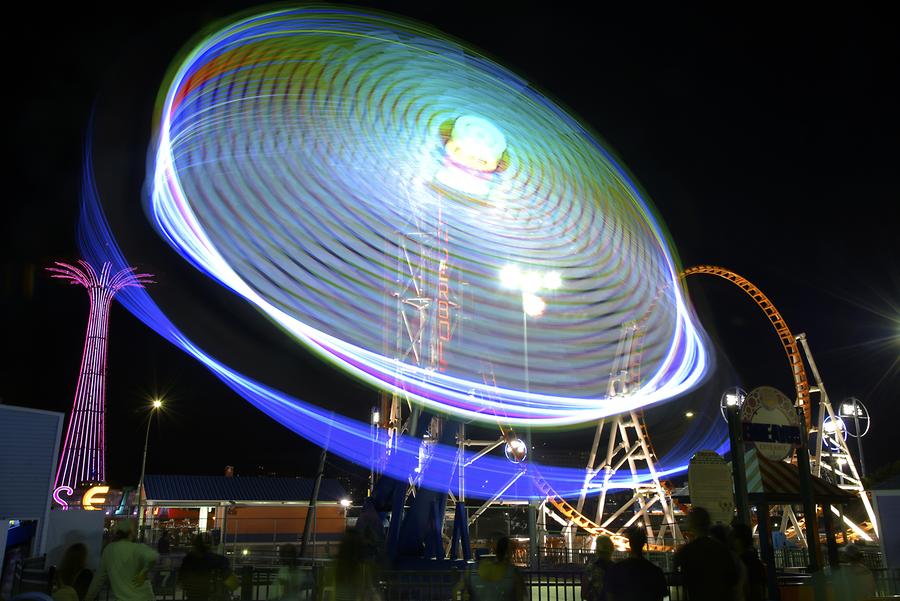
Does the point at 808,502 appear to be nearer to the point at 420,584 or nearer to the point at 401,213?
the point at 420,584

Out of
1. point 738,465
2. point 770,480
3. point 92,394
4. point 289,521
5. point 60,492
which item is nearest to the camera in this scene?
point 738,465

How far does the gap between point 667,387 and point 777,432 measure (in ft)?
67.2

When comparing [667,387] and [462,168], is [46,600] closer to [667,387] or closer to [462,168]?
[462,168]

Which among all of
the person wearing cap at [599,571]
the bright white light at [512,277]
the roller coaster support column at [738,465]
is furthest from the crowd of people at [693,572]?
the bright white light at [512,277]

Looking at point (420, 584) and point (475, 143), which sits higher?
point (475, 143)

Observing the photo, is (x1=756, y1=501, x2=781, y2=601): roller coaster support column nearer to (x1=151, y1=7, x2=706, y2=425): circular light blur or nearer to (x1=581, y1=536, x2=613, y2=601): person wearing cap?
(x1=581, y1=536, x2=613, y2=601): person wearing cap

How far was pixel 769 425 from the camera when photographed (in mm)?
9289

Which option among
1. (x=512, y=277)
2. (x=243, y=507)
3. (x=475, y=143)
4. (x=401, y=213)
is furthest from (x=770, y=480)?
(x=243, y=507)

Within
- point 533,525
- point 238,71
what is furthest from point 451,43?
point 533,525

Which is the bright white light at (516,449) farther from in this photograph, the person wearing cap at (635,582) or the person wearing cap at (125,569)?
the person wearing cap at (635,582)

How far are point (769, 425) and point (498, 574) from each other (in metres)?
5.04

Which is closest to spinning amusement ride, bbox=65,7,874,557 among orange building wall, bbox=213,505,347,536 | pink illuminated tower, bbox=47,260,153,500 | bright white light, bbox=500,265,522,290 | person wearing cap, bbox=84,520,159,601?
bright white light, bbox=500,265,522,290

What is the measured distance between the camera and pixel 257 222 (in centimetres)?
2156

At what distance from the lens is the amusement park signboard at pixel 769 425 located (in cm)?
916
